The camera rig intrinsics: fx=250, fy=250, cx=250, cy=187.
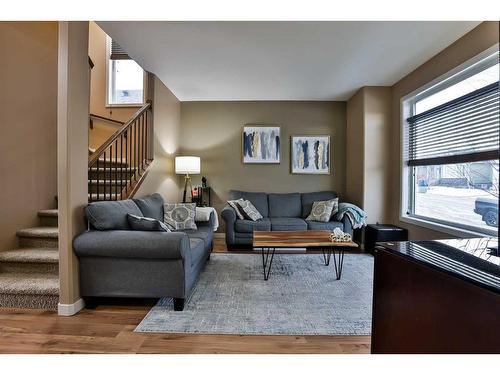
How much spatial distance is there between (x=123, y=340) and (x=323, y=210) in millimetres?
3260

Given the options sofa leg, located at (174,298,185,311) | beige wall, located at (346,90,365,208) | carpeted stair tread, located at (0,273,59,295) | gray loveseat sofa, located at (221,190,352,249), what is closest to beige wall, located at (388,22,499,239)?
beige wall, located at (346,90,365,208)

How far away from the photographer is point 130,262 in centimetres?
201

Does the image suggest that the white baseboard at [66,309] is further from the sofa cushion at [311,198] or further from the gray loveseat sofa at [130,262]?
the sofa cushion at [311,198]

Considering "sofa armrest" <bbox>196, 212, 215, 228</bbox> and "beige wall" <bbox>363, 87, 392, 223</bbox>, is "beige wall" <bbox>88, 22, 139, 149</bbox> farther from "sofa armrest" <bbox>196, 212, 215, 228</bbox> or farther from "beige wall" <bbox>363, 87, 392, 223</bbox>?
"beige wall" <bbox>363, 87, 392, 223</bbox>

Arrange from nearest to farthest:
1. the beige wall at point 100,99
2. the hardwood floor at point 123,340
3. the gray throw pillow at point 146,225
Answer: the hardwood floor at point 123,340 < the gray throw pillow at point 146,225 < the beige wall at point 100,99

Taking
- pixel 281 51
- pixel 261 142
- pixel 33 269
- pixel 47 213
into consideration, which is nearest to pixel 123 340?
pixel 33 269

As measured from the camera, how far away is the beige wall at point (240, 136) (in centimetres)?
482

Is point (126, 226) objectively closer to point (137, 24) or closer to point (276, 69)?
point (137, 24)

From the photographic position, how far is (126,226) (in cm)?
227

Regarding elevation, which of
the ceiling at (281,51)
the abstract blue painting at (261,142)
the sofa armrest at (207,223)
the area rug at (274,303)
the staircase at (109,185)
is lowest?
the area rug at (274,303)

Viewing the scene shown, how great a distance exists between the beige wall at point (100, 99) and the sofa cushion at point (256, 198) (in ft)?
8.03

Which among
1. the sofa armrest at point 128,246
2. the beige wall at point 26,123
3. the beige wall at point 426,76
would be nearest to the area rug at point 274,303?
the sofa armrest at point 128,246

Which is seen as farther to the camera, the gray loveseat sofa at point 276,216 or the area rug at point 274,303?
the gray loveseat sofa at point 276,216
